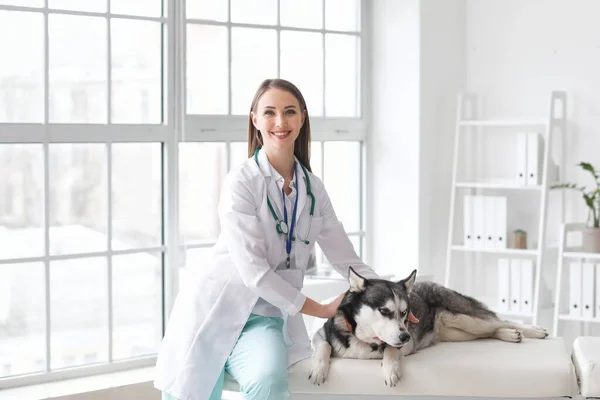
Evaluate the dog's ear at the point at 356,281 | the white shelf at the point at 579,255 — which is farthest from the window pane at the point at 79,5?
the white shelf at the point at 579,255

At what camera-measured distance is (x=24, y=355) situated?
362 centimetres

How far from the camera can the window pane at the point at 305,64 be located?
434cm

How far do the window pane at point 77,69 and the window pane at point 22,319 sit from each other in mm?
648

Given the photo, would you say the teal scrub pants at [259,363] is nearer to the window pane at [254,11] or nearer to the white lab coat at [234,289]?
the white lab coat at [234,289]

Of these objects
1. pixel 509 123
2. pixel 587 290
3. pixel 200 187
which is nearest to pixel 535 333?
pixel 587 290

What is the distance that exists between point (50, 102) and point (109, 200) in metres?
0.48

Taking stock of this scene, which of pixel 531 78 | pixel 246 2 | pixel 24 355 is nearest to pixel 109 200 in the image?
pixel 24 355

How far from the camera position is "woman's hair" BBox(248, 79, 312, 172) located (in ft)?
9.14

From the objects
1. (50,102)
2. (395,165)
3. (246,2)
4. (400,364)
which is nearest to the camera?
(400,364)

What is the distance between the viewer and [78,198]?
3715mm

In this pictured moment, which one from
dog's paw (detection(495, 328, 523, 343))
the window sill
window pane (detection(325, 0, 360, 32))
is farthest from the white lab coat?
window pane (detection(325, 0, 360, 32))

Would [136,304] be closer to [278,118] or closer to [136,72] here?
[136,72]

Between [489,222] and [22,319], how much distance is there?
224cm

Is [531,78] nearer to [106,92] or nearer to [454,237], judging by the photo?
[454,237]
